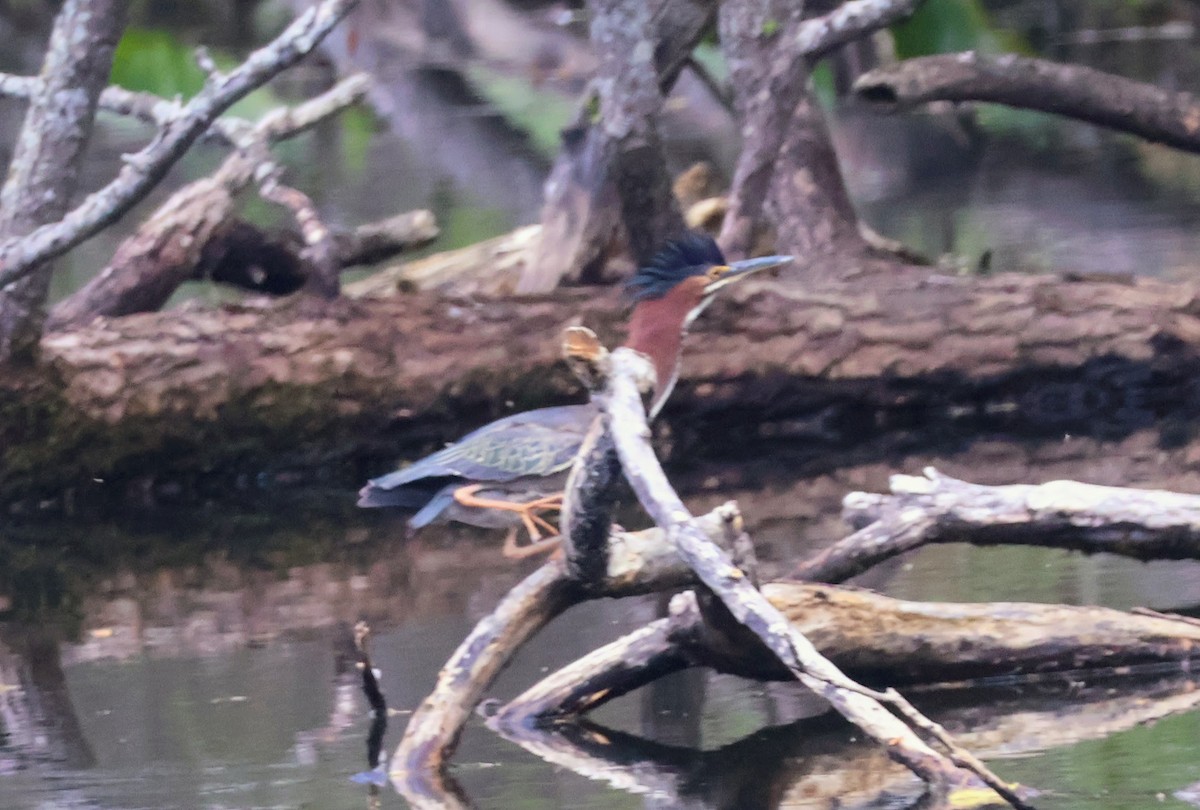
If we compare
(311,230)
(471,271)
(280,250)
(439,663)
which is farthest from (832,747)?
(471,271)

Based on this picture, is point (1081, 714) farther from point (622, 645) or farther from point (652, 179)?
point (652, 179)

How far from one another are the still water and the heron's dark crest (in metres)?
0.96

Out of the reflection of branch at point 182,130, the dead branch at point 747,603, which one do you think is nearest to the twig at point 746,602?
the dead branch at point 747,603

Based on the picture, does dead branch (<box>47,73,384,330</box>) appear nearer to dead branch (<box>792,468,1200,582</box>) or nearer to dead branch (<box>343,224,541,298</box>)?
dead branch (<box>343,224,541,298</box>)

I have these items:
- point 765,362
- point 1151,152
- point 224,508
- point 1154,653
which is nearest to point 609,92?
point 765,362

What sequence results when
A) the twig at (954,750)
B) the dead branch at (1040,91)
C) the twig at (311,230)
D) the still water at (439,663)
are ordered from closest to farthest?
the twig at (954,750) < the still water at (439,663) < the twig at (311,230) < the dead branch at (1040,91)

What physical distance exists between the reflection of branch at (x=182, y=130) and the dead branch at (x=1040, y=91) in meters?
3.49

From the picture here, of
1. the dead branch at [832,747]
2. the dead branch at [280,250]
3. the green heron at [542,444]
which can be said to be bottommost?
the dead branch at [832,747]

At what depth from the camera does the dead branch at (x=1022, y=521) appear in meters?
4.47

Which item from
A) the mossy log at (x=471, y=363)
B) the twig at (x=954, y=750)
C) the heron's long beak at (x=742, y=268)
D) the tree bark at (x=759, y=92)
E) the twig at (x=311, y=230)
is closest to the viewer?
the twig at (x=954, y=750)

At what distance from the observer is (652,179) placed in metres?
7.83

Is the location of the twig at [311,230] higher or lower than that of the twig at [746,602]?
higher

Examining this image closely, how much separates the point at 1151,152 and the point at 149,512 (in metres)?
11.2

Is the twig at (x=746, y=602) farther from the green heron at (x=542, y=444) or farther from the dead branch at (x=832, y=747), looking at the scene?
the green heron at (x=542, y=444)
